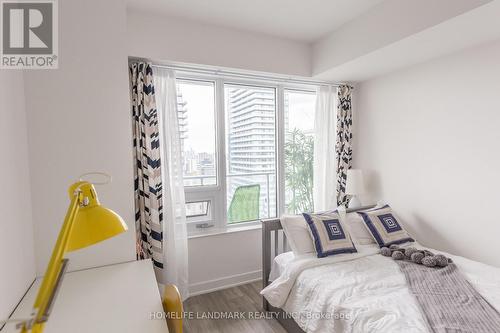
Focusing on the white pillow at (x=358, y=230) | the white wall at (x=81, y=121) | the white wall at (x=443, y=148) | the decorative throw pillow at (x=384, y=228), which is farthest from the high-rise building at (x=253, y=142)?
the white wall at (x=81, y=121)

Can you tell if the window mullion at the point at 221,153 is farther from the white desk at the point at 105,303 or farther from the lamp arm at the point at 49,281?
the lamp arm at the point at 49,281

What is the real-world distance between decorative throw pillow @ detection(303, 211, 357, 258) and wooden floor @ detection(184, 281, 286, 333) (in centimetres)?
74

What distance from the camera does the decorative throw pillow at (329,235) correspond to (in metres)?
2.26

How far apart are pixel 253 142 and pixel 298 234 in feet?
4.08

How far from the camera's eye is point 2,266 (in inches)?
41.5

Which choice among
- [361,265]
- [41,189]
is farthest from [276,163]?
[41,189]

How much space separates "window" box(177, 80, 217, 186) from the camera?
2.80 meters

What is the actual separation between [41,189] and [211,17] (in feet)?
6.38

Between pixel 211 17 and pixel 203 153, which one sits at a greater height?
pixel 211 17

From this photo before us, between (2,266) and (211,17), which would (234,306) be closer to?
(2,266)

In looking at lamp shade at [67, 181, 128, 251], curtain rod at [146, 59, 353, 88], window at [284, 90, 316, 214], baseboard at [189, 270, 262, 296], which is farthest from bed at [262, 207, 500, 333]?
curtain rod at [146, 59, 353, 88]

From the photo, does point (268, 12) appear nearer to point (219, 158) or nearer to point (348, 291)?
point (219, 158)

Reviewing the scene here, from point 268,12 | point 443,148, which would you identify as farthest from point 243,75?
point 443,148

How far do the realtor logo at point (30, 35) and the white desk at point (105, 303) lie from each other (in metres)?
1.12
